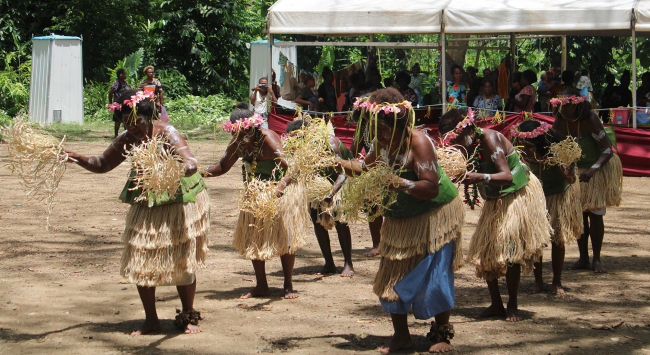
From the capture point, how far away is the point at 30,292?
515 centimetres

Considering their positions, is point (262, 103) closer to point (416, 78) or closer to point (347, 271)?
point (416, 78)

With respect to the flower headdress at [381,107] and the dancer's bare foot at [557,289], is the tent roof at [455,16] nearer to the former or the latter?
the dancer's bare foot at [557,289]

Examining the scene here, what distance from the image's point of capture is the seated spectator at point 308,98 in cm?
1255

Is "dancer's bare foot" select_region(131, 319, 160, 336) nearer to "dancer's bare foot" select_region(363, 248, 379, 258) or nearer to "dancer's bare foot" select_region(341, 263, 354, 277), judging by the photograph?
"dancer's bare foot" select_region(341, 263, 354, 277)

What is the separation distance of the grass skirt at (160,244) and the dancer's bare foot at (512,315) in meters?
2.26

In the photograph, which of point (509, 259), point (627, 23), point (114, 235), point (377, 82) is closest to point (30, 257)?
point (114, 235)

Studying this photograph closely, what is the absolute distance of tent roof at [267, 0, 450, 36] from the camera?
10883 mm

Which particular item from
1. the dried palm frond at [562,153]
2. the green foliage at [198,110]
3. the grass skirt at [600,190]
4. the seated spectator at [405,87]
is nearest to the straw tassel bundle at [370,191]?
the dried palm frond at [562,153]

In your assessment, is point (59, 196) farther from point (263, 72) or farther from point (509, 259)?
point (263, 72)

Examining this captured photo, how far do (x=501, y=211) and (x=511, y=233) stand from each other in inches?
6.9

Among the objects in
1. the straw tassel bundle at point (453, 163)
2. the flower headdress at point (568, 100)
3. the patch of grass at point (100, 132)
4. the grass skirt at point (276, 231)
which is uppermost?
the patch of grass at point (100, 132)

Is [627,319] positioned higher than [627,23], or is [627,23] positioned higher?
[627,23]

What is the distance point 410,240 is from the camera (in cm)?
375

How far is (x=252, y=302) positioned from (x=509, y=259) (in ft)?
6.75
